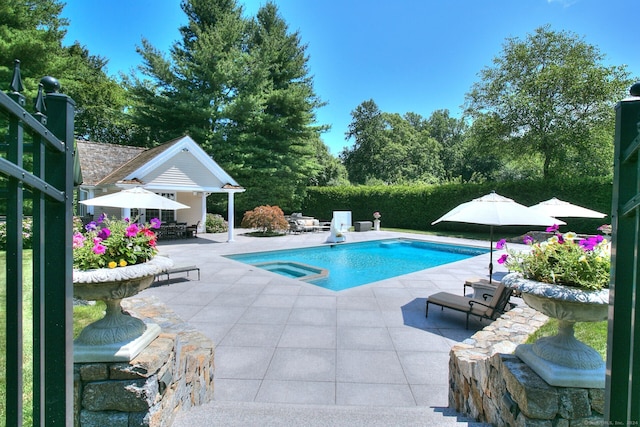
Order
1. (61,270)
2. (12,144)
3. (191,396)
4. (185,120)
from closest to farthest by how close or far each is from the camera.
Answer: (12,144)
(61,270)
(191,396)
(185,120)

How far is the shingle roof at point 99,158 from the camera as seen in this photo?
17.7 metres

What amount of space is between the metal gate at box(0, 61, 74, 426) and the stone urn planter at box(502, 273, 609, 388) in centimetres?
290

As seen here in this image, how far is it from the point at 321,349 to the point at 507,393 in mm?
2840

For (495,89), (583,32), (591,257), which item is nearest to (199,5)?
(495,89)

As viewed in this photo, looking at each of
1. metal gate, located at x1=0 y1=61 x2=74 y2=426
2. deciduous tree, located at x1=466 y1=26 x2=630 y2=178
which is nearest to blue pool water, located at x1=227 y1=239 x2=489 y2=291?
metal gate, located at x1=0 y1=61 x2=74 y2=426

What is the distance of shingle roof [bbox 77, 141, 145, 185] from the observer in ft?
58.1

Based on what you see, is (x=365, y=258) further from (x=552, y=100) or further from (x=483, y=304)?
(x=552, y=100)

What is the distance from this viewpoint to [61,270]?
155 cm

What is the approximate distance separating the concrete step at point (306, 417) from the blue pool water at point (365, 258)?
6481mm

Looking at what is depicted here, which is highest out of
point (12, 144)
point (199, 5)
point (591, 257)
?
point (199, 5)

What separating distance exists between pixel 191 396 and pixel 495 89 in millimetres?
27363

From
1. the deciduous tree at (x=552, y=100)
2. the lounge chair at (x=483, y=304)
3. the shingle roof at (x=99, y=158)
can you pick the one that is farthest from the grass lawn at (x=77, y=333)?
the deciduous tree at (x=552, y=100)

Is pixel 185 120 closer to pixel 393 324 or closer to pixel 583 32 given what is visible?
pixel 393 324

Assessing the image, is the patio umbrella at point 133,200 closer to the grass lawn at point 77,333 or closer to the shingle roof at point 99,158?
the grass lawn at point 77,333
